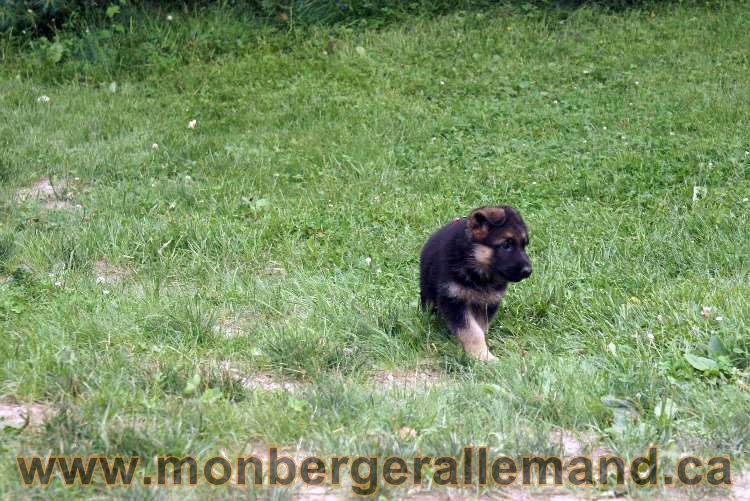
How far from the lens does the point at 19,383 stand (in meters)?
4.35

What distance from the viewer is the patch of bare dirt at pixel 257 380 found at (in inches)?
183

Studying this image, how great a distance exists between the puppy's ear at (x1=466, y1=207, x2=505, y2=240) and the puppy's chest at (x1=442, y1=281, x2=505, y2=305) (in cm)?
32

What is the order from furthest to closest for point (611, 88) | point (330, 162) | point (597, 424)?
point (611, 88)
point (330, 162)
point (597, 424)

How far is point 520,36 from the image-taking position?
40.4 feet

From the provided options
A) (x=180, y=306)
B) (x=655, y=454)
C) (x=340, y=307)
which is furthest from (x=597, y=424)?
(x=180, y=306)

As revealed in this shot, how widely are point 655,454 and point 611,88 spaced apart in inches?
307

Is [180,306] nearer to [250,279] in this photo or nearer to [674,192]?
[250,279]

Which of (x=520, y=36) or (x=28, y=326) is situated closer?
(x=28, y=326)

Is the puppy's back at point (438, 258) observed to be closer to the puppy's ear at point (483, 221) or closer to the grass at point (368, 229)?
the puppy's ear at point (483, 221)

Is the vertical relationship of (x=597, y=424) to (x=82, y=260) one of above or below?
above

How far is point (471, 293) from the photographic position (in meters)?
5.55

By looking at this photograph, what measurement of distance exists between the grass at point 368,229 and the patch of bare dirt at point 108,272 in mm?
66

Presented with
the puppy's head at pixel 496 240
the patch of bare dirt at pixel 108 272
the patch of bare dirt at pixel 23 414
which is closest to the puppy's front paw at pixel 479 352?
the puppy's head at pixel 496 240

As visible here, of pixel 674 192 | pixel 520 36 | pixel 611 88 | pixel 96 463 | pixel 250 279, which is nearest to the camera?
pixel 96 463
